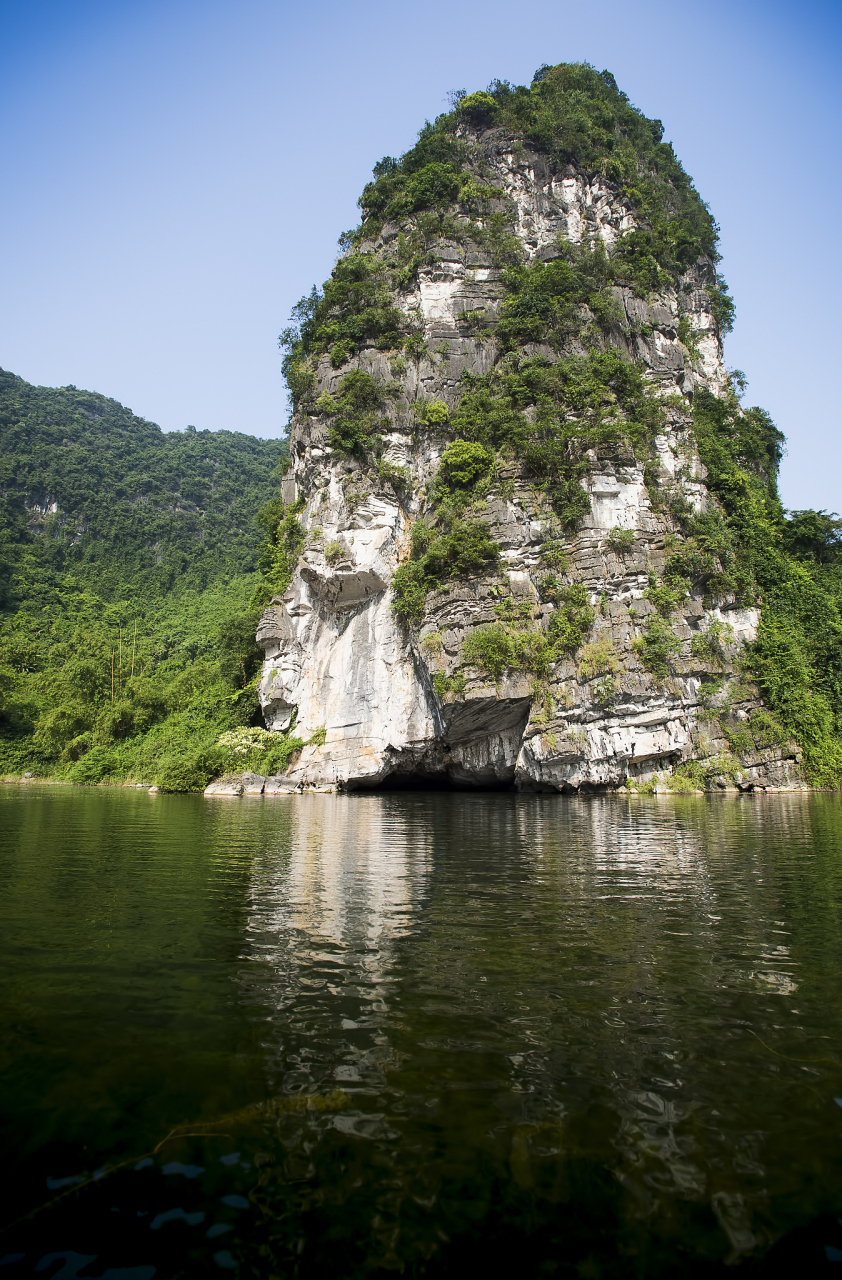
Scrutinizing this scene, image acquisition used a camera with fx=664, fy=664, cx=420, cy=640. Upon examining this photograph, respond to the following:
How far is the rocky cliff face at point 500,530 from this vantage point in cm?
2775

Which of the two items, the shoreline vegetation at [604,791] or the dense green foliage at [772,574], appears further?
the dense green foliage at [772,574]

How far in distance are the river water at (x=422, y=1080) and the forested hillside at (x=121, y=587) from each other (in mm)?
27793

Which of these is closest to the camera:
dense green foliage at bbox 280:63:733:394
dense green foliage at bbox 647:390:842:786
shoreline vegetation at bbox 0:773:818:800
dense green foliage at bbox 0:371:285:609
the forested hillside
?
shoreline vegetation at bbox 0:773:818:800

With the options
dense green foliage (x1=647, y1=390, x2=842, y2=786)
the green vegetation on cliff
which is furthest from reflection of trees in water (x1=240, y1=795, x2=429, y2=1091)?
dense green foliage (x1=647, y1=390, x2=842, y2=786)

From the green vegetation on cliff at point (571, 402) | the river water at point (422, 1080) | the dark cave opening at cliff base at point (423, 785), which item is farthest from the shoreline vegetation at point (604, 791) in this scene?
the river water at point (422, 1080)

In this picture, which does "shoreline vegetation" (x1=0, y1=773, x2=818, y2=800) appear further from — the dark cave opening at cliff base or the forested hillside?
the forested hillside

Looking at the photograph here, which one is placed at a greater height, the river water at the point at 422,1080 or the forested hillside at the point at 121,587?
the forested hillside at the point at 121,587

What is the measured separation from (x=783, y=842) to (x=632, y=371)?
84.9 ft

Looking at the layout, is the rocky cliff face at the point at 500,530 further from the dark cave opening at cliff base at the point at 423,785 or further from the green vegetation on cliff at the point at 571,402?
the dark cave opening at cliff base at the point at 423,785

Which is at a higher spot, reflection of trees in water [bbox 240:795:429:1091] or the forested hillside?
the forested hillside

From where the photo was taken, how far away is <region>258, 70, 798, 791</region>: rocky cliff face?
27.8 m

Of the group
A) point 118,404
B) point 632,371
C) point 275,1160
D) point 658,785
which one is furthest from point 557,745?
point 118,404

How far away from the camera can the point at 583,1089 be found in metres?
4.02

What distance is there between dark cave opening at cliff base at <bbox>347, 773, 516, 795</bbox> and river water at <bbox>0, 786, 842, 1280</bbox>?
2472 cm
